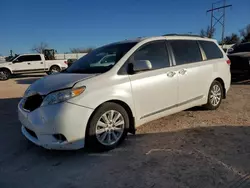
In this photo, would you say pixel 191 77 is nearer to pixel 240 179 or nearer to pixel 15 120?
pixel 240 179

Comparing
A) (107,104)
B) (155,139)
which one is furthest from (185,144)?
(107,104)

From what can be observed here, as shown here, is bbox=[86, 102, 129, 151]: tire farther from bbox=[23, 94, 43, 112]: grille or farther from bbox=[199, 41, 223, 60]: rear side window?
bbox=[199, 41, 223, 60]: rear side window

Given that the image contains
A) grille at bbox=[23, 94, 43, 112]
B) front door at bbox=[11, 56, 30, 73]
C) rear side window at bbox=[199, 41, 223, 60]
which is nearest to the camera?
grille at bbox=[23, 94, 43, 112]

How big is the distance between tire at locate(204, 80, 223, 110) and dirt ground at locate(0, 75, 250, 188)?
76 centimetres

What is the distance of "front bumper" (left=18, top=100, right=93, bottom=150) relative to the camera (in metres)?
3.13

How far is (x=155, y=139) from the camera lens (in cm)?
397

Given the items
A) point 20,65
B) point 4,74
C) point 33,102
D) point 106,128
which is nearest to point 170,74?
point 106,128

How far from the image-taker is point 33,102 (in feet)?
11.6

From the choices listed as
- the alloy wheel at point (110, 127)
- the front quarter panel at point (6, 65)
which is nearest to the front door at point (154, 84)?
the alloy wheel at point (110, 127)

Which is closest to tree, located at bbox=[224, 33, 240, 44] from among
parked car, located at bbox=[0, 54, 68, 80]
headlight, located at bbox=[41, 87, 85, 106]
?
parked car, located at bbox=[0, 54, 68, 80]

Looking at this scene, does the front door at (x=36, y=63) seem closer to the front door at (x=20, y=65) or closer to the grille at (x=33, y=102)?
the front door at (x=20, y=65)

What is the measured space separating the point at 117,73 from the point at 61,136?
1.23 m

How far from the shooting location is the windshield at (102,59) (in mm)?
3873

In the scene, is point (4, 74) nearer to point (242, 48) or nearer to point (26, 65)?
point (26, 65)
